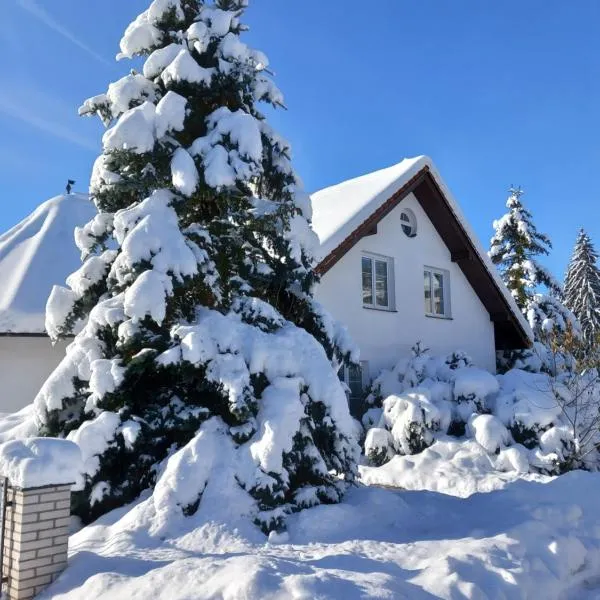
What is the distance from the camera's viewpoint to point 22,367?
1080cm

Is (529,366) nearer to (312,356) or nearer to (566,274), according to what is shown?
(312,356)

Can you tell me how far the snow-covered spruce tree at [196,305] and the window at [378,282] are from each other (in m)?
5.27

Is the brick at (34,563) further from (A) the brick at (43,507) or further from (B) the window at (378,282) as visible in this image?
(B) the window at (378,282)

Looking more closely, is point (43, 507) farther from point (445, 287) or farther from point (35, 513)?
point (445, 287)

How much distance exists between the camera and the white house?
10820mm

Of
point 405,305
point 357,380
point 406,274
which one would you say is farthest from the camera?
point 406,274

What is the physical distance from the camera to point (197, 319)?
21.4 feet

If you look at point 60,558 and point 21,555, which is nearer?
point 21,555

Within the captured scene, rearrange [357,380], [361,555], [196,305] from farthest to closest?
[357,380] < [196,305] < [361,555]

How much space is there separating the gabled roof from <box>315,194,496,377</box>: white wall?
1.07ft

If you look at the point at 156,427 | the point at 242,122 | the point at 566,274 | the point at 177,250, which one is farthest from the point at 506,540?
the point at 566,274

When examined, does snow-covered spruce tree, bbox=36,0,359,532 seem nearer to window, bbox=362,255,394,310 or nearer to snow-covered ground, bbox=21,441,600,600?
snow-covered ground, bbox=21,441,600,600

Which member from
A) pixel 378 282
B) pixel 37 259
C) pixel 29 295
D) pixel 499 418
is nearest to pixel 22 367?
pixel 29 295

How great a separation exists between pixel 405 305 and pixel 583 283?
31.0 metres
